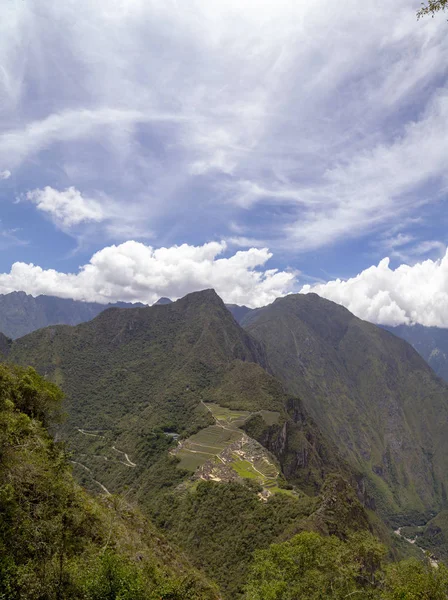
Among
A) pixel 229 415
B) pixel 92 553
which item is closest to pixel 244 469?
pixel 229 415

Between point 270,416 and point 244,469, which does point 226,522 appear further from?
point 270,416

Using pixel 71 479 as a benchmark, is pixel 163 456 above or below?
below

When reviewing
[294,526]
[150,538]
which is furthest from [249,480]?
[150,538]

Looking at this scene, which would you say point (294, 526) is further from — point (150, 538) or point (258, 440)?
point (258, 440)

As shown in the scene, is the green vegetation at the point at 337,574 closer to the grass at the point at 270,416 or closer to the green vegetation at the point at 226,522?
the green vegetation at the point at 226,522

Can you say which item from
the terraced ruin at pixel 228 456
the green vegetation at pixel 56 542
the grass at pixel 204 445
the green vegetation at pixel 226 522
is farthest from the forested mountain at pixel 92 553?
the grass at pixel 204 445

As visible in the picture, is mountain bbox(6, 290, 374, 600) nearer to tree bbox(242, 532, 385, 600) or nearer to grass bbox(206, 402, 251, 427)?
grass bbox(206, 402, 251, 427)

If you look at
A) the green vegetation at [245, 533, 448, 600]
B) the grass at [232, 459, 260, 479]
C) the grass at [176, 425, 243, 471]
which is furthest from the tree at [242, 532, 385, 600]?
the grass at [176, 425, 243, 471]

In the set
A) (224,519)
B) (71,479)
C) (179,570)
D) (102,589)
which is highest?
(71,479)
